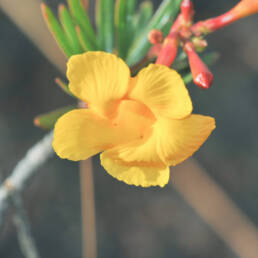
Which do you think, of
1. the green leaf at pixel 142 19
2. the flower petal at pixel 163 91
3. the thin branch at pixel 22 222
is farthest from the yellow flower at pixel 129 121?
the thin branch at pixel 22 222

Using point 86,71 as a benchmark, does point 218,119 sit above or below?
below

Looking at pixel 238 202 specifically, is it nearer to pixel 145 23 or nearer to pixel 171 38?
pixel 145 23

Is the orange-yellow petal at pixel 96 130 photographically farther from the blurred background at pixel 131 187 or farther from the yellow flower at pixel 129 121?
the blurred background at pixel 131 187

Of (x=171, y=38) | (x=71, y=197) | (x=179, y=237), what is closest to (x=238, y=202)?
(x=179, y=237)

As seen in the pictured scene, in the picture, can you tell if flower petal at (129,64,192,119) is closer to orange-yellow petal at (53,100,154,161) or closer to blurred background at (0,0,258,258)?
orange-yellow petal at (53,100,154,161)

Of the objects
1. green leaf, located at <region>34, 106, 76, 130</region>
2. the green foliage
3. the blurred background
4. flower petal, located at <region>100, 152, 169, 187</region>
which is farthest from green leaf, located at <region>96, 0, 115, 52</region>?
the blurred background

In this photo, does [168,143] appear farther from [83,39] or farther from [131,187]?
[131,187]
